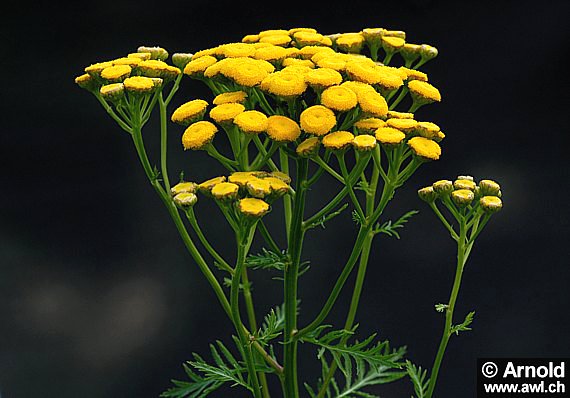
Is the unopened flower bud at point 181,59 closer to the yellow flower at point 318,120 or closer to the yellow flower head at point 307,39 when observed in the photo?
the yellow flower head at point 307,39

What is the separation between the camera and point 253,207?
1.24 m

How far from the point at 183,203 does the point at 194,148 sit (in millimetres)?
91

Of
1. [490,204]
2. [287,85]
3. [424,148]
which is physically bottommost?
[490,204]

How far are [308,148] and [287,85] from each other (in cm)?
10

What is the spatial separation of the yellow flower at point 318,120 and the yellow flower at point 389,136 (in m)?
0.08

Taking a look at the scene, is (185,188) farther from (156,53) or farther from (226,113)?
(156,53)

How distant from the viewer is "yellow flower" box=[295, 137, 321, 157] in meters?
1.28

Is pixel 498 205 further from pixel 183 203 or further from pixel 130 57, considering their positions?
pixel 130 57

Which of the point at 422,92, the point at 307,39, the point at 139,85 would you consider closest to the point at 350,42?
the point at 307,39

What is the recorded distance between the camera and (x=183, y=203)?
4.42ft

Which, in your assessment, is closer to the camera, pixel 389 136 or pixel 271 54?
pixel 389 136

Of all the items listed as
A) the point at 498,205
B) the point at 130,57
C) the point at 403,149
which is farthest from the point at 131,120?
the point at 498,205

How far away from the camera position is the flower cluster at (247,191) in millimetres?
1248

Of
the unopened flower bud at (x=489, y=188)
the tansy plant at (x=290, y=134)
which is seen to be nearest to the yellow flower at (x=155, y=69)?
the tansy plant at (x=290, y=134)
